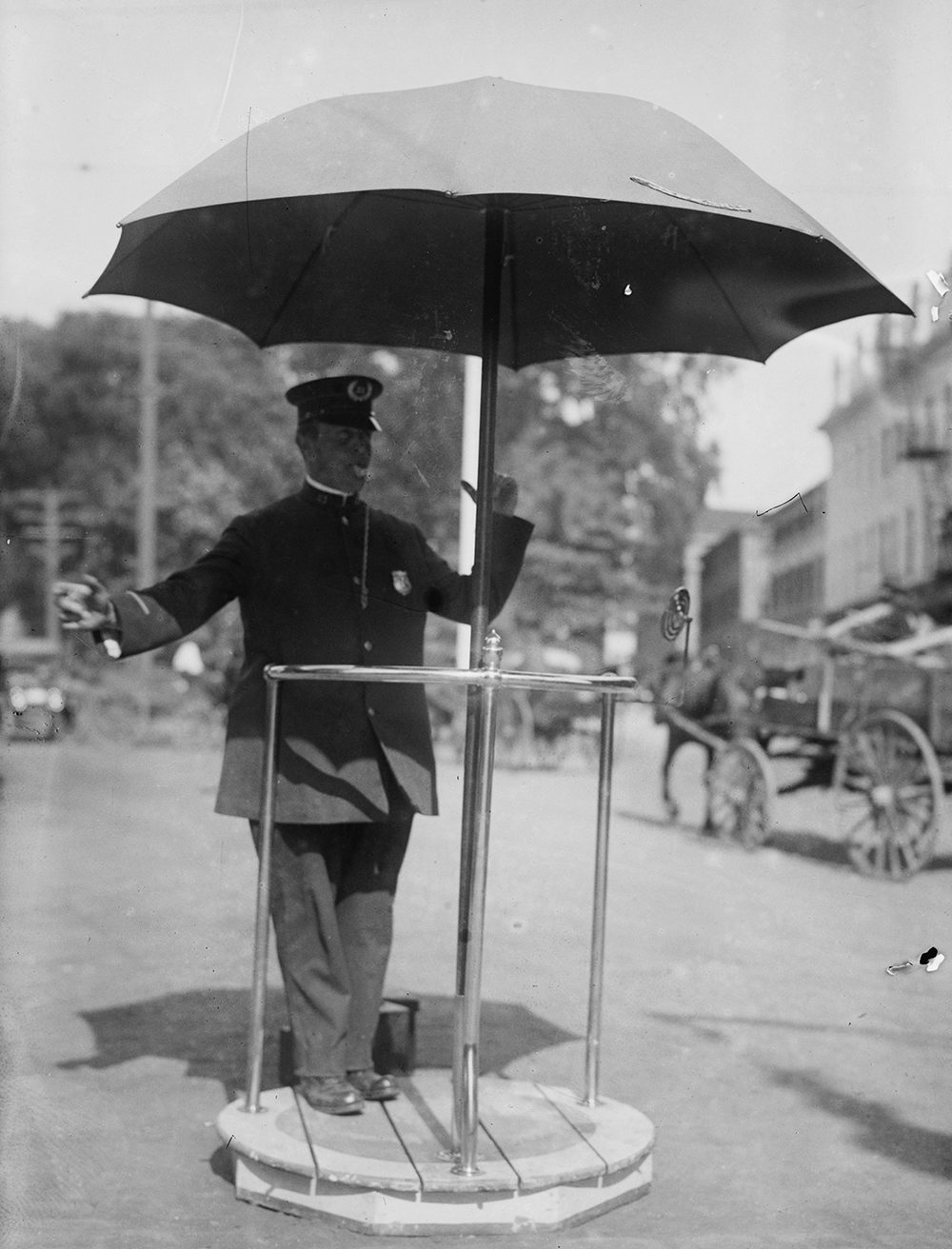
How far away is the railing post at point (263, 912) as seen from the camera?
3.81 metres

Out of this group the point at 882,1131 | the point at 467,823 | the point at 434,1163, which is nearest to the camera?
the point at 434,1163

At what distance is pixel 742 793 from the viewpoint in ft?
36.9

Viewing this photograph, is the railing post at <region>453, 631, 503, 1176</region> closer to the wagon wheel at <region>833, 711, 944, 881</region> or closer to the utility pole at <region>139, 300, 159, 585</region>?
the wagon wheel at <region>833, 711, 944, 881</region>

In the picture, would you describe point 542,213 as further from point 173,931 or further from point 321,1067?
point 173,931

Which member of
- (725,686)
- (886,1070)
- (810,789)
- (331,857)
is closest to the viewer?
(331,857)

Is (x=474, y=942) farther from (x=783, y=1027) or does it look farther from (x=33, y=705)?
(x=33, y=705)

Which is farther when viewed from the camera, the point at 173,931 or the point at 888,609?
the point at 888,609

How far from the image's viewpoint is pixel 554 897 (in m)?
8.66

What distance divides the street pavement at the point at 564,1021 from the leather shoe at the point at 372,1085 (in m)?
0.39

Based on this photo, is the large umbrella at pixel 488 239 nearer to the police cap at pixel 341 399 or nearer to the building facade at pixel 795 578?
the police cap at pixel 341 399

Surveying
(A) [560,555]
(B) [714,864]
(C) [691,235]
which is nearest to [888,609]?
(B) [714,864]

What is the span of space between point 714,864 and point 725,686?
1896 millimetres

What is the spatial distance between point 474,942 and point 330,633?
962mm

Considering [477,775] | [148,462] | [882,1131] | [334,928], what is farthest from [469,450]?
[148,462]
